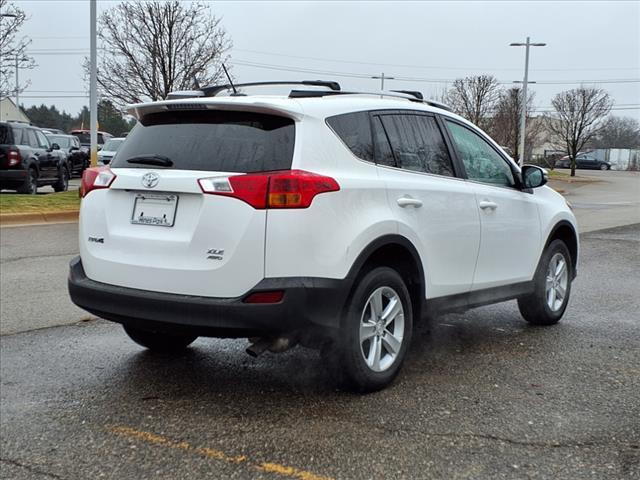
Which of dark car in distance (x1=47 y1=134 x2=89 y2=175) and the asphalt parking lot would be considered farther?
dark car in distance (x1=47 y1=134 x2=89 y2=175)

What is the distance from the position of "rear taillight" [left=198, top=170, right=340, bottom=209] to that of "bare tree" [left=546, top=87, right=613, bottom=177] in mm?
46043

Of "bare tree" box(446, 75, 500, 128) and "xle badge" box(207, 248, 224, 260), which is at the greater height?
"bare tree" box(446, 75, 500, 128)

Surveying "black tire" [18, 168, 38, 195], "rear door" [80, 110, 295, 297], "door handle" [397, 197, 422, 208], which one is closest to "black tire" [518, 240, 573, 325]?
"door handle" [397, 197, 422, 208]

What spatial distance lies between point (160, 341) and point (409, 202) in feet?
6.55

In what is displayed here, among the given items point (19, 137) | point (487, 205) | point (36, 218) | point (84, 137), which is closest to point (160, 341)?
point (487, 205)

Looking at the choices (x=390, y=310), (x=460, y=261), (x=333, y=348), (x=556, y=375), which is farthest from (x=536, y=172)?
(x=333, y=348)

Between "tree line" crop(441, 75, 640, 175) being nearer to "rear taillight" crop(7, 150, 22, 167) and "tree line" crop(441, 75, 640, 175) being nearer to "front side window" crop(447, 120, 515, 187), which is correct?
"rear taillight" crop(7, 150, 22, 167)

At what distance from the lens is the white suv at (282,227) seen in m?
3.69

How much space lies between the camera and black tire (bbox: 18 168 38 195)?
17180 mm

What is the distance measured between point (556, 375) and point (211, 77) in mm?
18999

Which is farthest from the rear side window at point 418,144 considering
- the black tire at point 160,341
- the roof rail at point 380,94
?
the black tire at point 160,341

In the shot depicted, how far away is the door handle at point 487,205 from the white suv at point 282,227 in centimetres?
24

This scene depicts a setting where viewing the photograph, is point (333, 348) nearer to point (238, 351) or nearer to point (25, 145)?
point (238, 351)

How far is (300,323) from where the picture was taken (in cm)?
377
